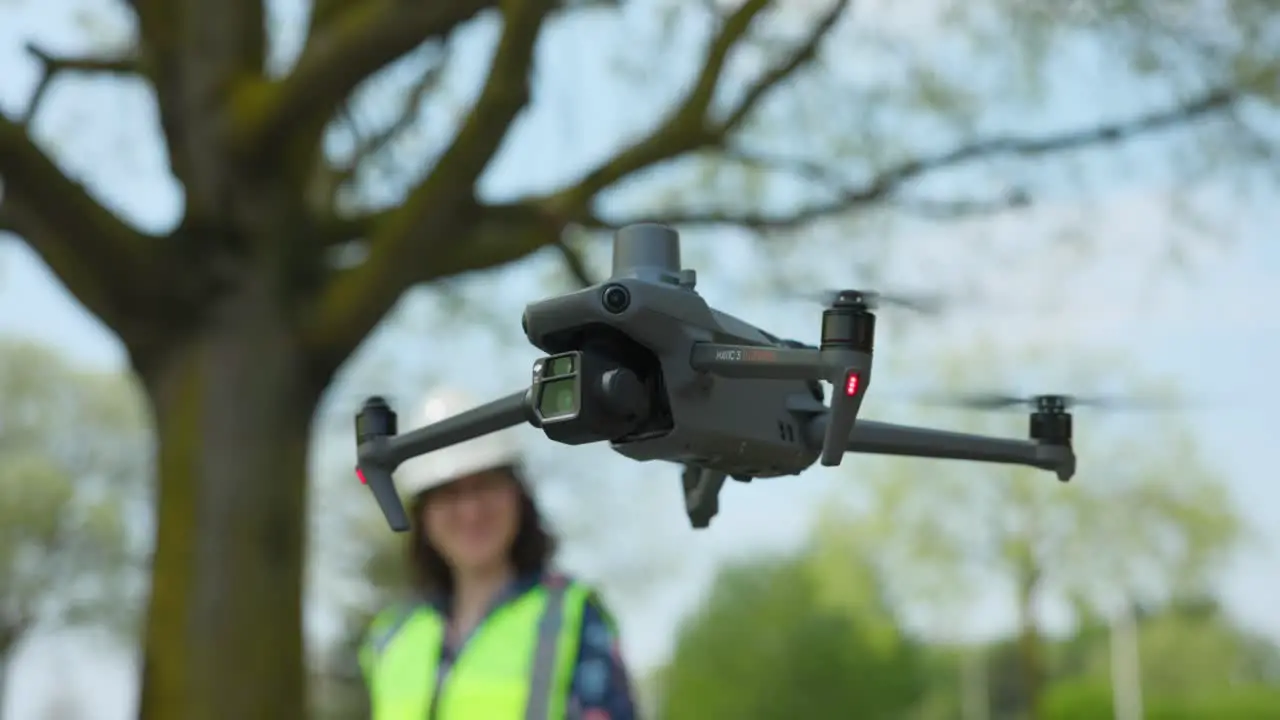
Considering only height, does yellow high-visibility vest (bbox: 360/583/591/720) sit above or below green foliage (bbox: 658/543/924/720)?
below

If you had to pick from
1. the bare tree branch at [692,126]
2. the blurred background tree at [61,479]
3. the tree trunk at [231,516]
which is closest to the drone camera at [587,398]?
the tree trunk at [231,516]

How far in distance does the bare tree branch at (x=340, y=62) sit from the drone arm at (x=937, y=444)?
15.0ft

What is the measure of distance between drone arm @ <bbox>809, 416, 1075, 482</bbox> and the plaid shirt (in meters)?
1.66

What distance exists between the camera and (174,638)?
5594 mm

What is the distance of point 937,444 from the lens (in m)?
1.13

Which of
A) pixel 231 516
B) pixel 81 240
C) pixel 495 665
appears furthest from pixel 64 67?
pixel 495 665

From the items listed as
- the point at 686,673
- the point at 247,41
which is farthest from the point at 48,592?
the point at 247,41

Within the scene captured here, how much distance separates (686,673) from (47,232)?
2645cm

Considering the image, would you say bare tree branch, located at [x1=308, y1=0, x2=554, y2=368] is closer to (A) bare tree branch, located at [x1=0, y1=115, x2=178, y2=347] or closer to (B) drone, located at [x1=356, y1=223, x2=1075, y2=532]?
(A) bare tree branch, located at [x1=0, y1=115, x2=178, y2=347]

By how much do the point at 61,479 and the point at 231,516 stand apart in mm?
21563

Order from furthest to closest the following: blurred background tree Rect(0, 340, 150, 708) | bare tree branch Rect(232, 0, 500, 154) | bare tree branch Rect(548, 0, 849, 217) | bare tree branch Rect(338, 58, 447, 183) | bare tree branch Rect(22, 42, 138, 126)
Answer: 1. blurred background tree Rect(0, 340, 150, 708)
2. bare tree branch Rect(338, 58, 447, 183)
3. bare tree branch Rect(22, 42, 138, 126)
4. bare tree branch Rect(548, 0, 849, 217)
5. bare tree branch Rect(232, 0, 500, 154)

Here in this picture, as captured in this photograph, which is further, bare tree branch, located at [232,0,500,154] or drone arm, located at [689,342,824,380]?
bare tree branch, located at [232,0,500,154]

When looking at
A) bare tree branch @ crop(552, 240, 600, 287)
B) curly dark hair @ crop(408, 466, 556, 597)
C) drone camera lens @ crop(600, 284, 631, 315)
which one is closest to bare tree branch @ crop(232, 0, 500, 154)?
bare tree branch @ crop(552, 240, 600, 287)

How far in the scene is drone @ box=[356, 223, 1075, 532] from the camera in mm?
952
